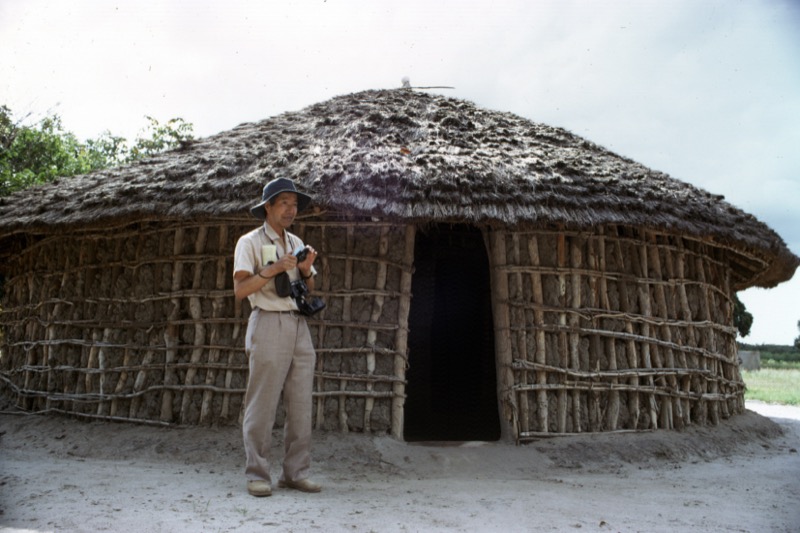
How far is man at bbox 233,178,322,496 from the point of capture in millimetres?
3865

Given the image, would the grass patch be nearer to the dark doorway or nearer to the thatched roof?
the thatched roof

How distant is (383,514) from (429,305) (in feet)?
16.3

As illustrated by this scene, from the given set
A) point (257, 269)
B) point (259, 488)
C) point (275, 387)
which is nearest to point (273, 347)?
point (275, 387)

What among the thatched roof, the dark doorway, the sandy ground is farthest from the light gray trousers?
the dark doorway

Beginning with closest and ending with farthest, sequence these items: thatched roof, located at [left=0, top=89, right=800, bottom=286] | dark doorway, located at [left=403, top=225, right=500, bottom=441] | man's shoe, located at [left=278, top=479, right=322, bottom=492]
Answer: man's shoe, located at [left=278, top=479, right=322, bottom=492]
thatched roof, located at [left=0, top=89, right=800, bottom=286]
dark doorway, located at [left=403, top=225, right=500, bottom=441]

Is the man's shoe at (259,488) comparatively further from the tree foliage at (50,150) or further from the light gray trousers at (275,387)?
the tree foliage at (50,150)

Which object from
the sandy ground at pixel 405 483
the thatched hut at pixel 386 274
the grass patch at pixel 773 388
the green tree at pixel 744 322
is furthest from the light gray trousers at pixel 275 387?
the green tree at pixel 744 322

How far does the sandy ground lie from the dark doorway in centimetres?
247

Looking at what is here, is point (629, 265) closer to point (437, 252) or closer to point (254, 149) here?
point (437, 252)

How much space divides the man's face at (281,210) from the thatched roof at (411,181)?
1528 mm

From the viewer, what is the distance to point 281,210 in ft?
13.3

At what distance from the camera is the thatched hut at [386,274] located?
19.1 feet

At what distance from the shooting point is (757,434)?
720 centimetres

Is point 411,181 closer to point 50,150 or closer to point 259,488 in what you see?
point 259,488
